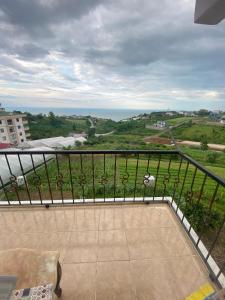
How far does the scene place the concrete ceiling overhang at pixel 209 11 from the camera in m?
1.25

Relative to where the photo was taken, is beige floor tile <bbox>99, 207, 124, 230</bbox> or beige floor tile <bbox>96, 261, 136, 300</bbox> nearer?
beige floor tile <bbox>96, 261, 136, 300</bbox>

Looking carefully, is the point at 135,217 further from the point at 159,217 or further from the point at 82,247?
the point at 82,247

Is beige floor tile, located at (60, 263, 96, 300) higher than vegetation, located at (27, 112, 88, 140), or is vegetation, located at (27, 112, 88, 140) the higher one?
beige floor tile, located at (60, 263, 96, 300)

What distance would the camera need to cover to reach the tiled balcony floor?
1442 millimetres

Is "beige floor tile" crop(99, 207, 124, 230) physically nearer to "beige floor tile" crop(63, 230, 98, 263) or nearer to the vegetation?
"beige floor tile" crop(63, 230, 98, 263)

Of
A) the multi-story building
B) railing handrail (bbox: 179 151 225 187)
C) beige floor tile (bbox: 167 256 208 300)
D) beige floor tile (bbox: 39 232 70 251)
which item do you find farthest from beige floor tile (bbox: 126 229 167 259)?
the multi-story building

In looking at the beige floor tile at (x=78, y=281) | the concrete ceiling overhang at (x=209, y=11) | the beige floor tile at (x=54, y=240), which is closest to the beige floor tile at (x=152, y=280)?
the beige floor tile at (x=78, y=281)

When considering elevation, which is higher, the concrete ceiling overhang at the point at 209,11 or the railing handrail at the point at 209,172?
the concrete ceiling overhang at the point at 209,11

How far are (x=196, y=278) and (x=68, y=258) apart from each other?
126cm

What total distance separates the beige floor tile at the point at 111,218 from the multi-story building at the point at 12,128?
3171 cm

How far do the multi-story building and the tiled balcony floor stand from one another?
31.4 metres

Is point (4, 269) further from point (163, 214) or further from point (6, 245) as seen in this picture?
point (163, 214)

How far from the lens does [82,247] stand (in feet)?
5.92

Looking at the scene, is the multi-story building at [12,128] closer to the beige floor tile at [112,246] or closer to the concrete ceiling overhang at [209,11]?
the beige floor tile at [112,246]
